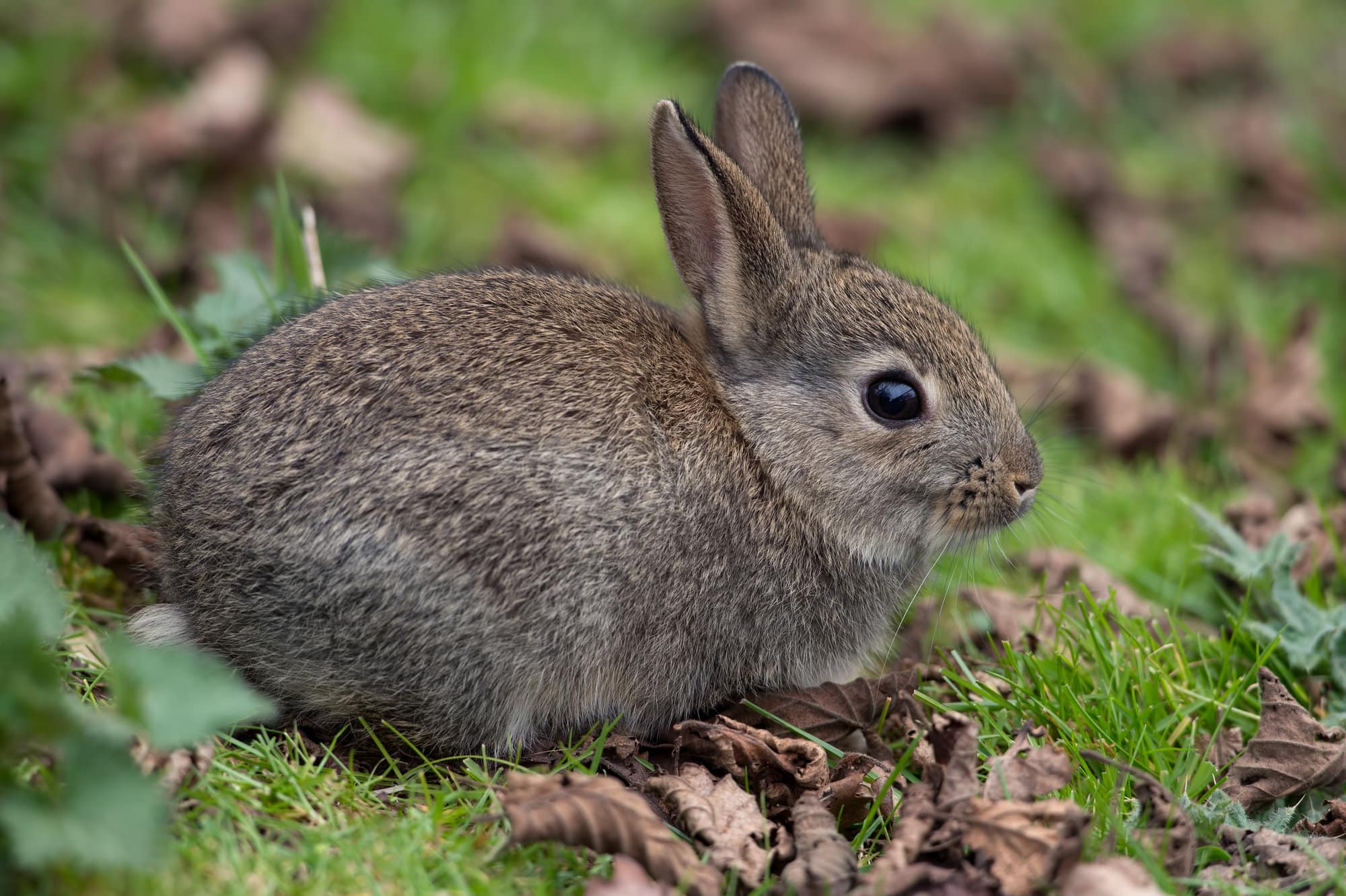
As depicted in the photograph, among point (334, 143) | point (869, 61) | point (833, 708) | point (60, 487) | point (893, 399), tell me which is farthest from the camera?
point (869, 61)

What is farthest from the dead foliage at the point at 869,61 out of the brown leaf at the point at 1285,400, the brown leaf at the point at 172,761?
the brown leaf at the point at 172,761

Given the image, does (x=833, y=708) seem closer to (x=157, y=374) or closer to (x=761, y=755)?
(x=761, y=755)

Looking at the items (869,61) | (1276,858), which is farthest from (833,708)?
(869,61)

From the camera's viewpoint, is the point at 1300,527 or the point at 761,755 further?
the point at 1300,527

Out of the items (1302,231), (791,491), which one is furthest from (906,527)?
(1302,231)

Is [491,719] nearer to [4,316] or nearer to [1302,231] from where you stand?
[4,316]

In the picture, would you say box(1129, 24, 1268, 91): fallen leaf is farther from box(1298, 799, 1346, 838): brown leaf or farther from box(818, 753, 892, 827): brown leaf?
box(818, 753, 892, 827): brown leaf

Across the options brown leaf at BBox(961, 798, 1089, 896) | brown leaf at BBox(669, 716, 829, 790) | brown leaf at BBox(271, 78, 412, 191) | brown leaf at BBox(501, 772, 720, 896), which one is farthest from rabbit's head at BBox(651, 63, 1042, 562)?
brown leaf at BBox(271, 78, 412, 191)
